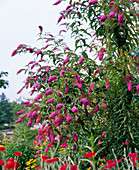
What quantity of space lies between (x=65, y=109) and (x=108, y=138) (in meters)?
0.57

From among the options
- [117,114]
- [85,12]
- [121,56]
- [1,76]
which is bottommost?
[117,114]

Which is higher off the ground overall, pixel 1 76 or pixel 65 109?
pixel 1 76

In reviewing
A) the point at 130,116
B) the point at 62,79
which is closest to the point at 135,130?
the point at 130,116

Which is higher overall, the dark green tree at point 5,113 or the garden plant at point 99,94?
the dark green tree at point 5,113

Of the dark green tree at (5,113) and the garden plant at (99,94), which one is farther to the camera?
the dark green tree at (5,113)

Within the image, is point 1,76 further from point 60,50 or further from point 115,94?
point 115,94

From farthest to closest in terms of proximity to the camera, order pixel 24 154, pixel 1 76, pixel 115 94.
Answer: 1. pixel 1 76
2. pixel 24 154
3. pixel 115 94

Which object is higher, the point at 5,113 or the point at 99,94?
the point at 5,113

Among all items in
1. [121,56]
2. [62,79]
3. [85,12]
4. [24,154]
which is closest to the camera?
[62,79]

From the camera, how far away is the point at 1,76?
6.17 m

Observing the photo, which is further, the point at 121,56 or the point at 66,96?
the point at 121,56

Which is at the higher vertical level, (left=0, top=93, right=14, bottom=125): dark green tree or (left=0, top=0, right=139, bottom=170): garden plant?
(left=0, top=93, right=14, bottom=125): dark green tree

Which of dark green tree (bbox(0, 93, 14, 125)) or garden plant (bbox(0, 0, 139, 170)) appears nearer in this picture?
garden plant (bbox(0, 0, 139, 170))

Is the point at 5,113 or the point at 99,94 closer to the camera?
the point at 99,94
